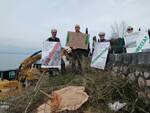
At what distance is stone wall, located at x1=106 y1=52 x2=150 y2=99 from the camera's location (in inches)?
405

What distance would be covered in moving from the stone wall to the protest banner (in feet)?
4.43

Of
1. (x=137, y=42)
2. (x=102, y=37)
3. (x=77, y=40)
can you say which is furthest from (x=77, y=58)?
(x=137, y=42)

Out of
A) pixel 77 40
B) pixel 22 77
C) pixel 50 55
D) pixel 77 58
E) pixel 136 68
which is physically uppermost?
pixel 77 40

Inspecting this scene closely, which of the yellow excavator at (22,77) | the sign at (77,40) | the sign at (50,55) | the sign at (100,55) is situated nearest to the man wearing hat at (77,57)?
the sign at (77,40)

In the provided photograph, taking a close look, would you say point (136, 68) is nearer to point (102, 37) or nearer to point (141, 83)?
point (141, 83)

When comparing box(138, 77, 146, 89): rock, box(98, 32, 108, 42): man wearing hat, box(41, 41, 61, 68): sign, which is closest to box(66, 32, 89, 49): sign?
box(41, 41, 61, 68): sign

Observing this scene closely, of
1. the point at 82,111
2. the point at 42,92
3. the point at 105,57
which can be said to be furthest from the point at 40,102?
the point at 105,57

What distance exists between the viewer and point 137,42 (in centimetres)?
1352

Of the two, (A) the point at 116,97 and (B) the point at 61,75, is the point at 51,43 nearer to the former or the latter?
(B) the point at 61,75

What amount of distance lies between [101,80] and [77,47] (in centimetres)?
288

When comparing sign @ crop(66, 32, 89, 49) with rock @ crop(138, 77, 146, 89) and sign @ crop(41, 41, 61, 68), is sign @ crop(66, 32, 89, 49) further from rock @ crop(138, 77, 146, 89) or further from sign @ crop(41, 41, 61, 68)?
rock @ crop(138, 77, 146, 89)

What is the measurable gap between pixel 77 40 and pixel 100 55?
4.29 ft

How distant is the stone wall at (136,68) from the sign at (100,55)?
2.40ft

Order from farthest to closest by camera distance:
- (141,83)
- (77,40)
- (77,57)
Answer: (77,57) < (77,40) < (141,83)
